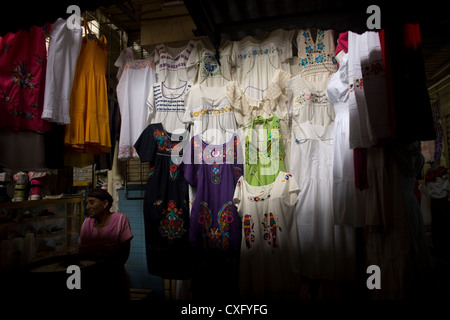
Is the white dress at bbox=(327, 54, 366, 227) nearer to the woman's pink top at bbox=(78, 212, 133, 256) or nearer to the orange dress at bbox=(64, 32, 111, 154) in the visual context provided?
the woman's pink top at bbox=(78, 212, 133, 256)

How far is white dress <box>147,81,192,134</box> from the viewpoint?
8.25 feet

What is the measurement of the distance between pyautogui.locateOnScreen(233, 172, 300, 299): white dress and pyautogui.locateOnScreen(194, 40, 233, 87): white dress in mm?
1108

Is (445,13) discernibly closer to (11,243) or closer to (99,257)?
(99,257)

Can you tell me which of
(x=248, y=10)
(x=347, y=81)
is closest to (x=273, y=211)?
(x=347, y=81)

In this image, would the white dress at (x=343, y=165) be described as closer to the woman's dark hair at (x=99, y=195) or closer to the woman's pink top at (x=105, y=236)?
the woman's pink top at (x=105, y=236)

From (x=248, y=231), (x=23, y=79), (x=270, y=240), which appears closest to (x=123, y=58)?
(x=23, y=79)

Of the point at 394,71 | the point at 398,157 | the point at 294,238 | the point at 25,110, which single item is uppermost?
the point at 394,71

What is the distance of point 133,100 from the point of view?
8.77ft

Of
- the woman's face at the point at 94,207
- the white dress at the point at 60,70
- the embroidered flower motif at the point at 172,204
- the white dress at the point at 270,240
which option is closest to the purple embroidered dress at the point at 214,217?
the white dress at the point at 270,240

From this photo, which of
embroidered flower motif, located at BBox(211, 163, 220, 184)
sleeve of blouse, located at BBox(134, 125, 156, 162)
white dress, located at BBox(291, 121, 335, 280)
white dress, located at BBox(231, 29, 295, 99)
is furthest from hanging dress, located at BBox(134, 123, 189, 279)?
white dress, located at BBox(291, 121, 335, 280)

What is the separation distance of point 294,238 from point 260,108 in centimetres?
114

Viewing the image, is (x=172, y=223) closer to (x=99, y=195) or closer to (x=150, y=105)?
(x=99, y=195)

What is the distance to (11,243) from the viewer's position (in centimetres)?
151

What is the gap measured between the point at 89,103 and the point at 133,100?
0.65 m
